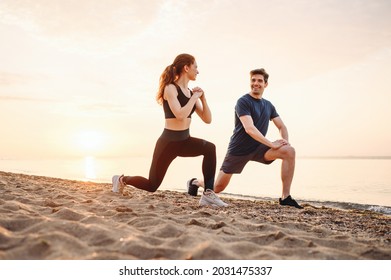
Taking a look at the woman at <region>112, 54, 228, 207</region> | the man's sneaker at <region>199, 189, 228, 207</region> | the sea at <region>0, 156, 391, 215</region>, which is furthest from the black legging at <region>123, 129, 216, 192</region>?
the sea at <region>0, 156, 391, 215</region>

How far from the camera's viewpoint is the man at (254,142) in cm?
492

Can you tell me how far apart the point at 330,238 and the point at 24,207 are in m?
2.78

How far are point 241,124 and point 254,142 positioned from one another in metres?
0.35

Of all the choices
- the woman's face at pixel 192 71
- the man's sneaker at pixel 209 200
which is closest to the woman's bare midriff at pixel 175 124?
the woman's face at pixel 192 71

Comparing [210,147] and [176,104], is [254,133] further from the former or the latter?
[176,104]

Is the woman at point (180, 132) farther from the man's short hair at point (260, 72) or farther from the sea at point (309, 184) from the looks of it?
the sea at point (309, 184)

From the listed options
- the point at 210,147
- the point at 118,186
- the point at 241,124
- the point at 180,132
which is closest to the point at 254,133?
the point at 241,124

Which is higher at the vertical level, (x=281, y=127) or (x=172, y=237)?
(x=281, y=127)

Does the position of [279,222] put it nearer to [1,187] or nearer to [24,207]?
[24,207]

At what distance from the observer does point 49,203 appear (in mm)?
3658

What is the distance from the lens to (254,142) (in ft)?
17.0

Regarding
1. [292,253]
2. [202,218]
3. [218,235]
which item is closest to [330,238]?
[292,253]
